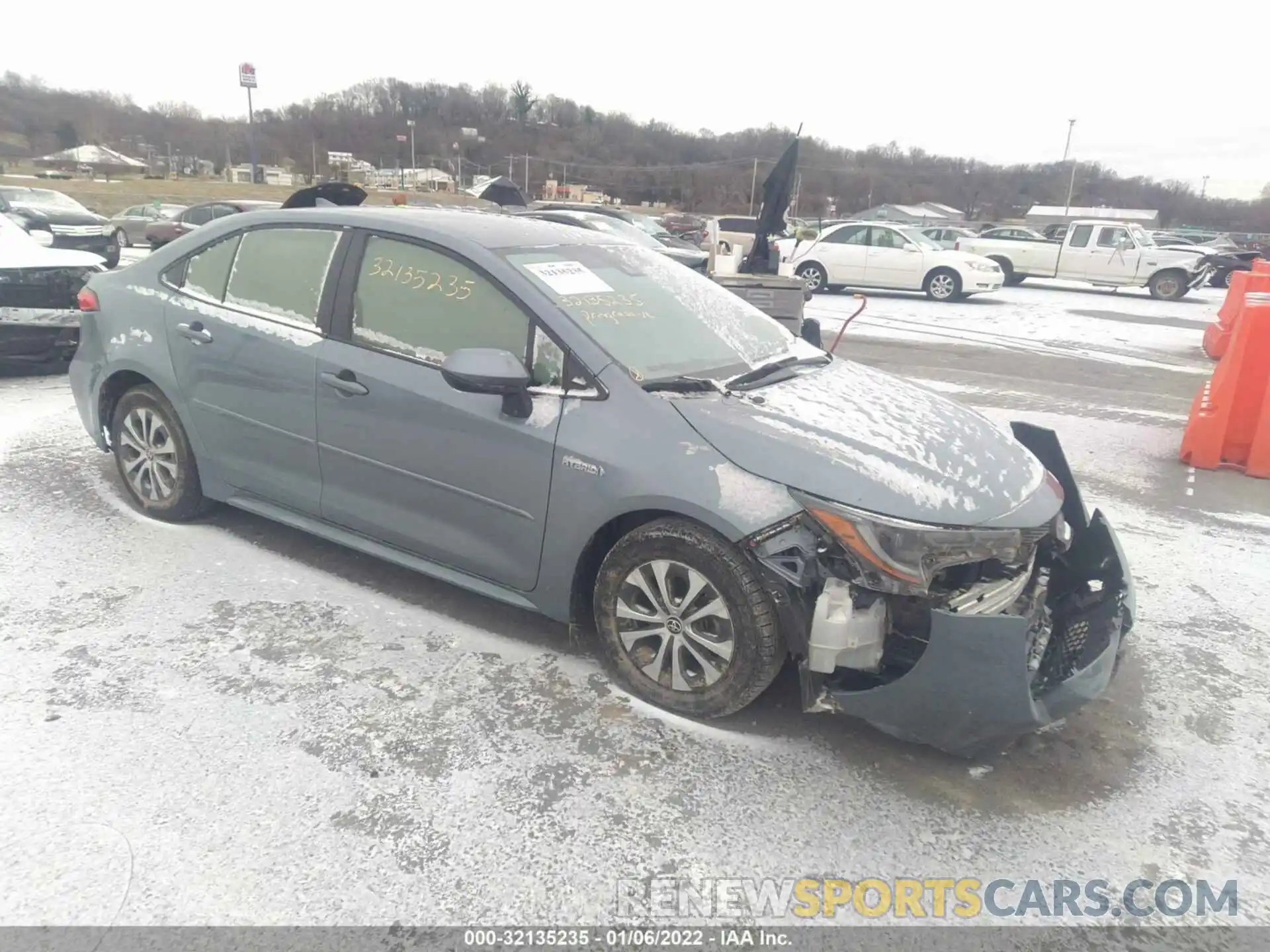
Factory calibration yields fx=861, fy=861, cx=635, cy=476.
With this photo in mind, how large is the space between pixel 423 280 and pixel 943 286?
16.3 metres

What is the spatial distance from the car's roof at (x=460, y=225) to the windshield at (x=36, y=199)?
18525 mm

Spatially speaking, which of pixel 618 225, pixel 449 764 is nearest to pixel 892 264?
pixel 618 225

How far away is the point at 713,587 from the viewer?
2.75m

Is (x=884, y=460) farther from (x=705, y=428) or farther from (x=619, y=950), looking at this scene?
(x=619, y=950)

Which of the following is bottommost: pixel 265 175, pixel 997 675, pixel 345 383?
pixel 997 675

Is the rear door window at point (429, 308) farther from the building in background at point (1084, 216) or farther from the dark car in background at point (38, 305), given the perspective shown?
the building in background at point (1084, 216)

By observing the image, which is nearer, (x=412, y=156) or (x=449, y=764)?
(x=449, y=764)

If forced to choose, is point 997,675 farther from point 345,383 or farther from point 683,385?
point 345,383

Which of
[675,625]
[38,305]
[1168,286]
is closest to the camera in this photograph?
[675,625]

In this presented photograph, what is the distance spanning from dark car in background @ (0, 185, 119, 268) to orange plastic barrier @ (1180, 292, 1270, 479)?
1697 cm

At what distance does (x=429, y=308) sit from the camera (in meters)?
3.36

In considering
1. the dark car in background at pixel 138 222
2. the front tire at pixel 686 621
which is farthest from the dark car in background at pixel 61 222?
the front tire at pixel 686 621

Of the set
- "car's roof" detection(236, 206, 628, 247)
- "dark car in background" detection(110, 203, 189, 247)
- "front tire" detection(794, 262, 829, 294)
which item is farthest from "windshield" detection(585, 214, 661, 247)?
"dark car in background" detection(110, 203, 189, 247)

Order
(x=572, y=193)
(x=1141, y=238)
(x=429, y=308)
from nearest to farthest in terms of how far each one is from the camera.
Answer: (x=429, y=308)
(x=1141, y=238)
(x=572, y=193)
